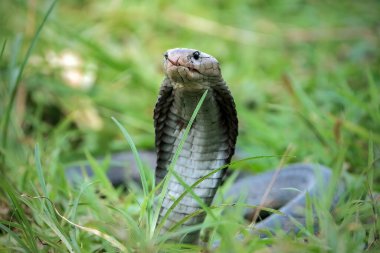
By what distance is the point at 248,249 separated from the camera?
192 centimetres

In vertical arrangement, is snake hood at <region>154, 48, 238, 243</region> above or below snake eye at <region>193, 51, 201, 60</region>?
below

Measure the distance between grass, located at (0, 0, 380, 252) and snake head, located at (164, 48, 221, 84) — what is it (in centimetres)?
33

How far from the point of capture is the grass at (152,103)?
2141 mm

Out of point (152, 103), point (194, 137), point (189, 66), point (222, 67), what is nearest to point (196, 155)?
point (194, 137)

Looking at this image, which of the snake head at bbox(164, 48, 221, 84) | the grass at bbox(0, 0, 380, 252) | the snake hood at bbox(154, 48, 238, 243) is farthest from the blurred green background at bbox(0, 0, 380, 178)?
the snake head at bbox(164, 48, 221, 84)

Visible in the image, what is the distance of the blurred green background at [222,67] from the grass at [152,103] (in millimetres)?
16

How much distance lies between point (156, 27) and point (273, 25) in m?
1.40

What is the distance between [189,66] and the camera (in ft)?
6.97

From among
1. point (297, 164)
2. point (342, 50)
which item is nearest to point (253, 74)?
point (342, 50)

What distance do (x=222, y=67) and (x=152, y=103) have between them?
1184 mm

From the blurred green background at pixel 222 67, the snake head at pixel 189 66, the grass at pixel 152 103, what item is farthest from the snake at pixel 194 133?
the blurred green background at pixel 222 67

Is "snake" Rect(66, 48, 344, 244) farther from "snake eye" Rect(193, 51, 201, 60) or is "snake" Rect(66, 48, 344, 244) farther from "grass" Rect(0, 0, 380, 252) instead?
"grass" Rect(0, 0, 380, 252)

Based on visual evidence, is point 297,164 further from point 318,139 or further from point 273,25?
point 273,25

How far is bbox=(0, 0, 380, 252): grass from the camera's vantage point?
7.02ft
